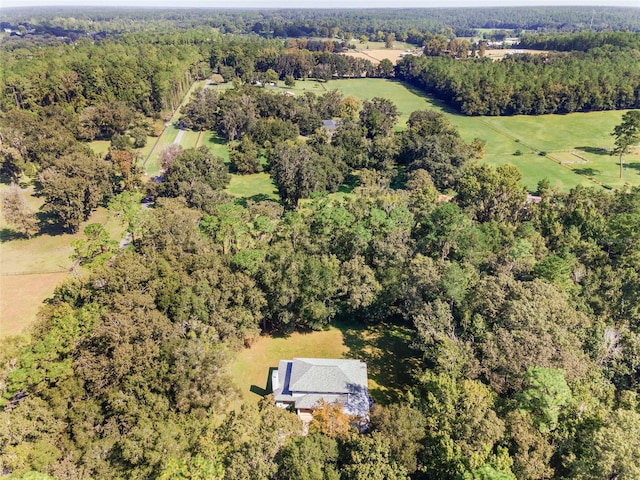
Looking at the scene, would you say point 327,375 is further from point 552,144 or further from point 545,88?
point 545,88

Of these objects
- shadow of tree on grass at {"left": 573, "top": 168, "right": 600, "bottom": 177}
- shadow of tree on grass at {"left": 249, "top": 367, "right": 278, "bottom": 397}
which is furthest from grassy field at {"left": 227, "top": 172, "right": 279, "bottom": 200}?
shadow of tree on grass at {"left": 573, "top": 168, "right": 600, "bottom": 177}

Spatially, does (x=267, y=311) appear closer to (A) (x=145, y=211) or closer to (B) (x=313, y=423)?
(B) (x=313, y=423)

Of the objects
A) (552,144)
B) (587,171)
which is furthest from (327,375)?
(552,144)

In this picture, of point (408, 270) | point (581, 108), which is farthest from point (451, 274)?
point (581, 108)

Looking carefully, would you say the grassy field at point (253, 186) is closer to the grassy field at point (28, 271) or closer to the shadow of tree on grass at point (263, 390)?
the grassy field at point (28, 271)

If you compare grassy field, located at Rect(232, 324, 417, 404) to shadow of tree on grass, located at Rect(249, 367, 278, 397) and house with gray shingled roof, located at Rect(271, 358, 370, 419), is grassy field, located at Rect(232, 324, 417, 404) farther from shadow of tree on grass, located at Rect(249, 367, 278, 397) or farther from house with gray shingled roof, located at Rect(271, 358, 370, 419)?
house with gray shingled roof, located at Rect(271, 358, 370, 419)

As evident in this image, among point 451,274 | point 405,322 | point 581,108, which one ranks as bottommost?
point 405,322
